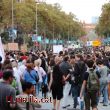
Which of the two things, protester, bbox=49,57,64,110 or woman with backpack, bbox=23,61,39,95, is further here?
protester, bbox=49,57,64,110

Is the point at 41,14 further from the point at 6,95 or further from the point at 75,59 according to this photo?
the point at 6,95

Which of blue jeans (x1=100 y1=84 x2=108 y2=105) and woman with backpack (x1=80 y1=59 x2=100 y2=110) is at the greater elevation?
woman with backpack (x1=80 y1=59 x2=100 y2=110)

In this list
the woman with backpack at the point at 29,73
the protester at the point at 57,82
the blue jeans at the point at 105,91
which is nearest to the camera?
the woman with backpack at the point at 29,73

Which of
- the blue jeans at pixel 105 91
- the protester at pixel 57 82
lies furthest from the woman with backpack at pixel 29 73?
the blue jeans at pixel 105 91

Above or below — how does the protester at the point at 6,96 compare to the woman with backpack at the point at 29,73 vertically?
above

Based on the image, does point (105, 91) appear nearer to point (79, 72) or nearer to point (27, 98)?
point (79, 72)

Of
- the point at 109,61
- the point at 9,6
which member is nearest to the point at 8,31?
the point at 9,6

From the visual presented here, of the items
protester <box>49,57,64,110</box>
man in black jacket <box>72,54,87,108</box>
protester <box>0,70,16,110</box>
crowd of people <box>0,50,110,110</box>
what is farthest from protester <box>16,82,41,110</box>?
man in black jacket <box>72,54,87,108</box>

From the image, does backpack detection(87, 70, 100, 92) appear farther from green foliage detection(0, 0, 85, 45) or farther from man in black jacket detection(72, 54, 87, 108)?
green foliage detection(0, 0, 85, 45)

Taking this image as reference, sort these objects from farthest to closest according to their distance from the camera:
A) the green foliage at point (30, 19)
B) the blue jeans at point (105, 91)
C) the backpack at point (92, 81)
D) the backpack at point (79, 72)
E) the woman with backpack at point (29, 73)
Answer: the green foliage at point (30, 19) < the blue jeans at point (105, 91) < the backpack at point (79, 72) < the woman with backpack at point (29, 73) < the backpack at point (92, 81)

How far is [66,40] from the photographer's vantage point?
139 meters

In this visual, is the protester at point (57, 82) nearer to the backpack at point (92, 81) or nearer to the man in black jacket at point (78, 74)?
the man in black jacket at point (78, 74)

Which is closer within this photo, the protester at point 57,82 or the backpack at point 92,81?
the backpack at point 92,81

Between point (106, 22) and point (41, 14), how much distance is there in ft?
55.5
